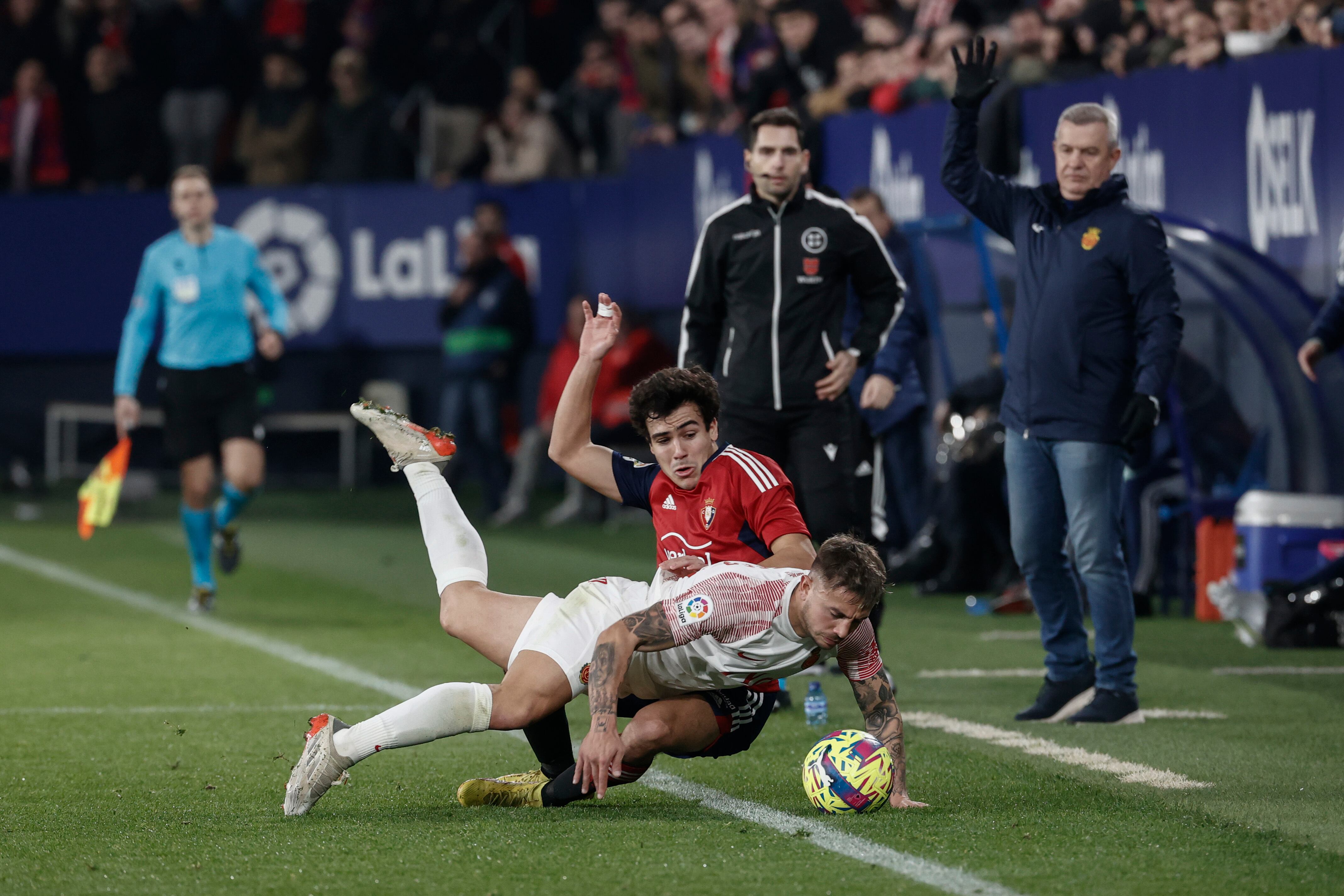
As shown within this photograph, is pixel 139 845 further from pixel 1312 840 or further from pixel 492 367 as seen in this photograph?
pixel 492 367

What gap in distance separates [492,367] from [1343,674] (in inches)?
395

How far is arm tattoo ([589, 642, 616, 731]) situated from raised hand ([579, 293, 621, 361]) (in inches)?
39.0

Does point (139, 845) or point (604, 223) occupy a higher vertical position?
point (604, 223)

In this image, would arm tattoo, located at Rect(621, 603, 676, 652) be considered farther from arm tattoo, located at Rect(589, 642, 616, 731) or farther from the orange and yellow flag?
the orange and yellow flag

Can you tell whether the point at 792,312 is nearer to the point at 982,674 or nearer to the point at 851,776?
the point at 982,674

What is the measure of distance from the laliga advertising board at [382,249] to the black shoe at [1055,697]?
12476mm

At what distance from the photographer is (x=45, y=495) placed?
1908 cm

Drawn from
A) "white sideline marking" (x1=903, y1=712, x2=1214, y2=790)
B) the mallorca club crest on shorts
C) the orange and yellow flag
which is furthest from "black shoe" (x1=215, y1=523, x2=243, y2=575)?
the mallorca club crest on shorts

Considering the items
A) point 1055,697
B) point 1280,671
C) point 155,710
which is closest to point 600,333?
point 1055,697

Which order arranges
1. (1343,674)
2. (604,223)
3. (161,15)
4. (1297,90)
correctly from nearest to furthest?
(1343,674) < (1297,90) < (604,223) < (161,15)

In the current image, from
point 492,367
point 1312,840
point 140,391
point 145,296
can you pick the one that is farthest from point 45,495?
point 1312,840

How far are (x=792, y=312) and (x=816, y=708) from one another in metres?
1.41

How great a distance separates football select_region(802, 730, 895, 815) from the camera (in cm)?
532

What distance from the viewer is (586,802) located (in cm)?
563
